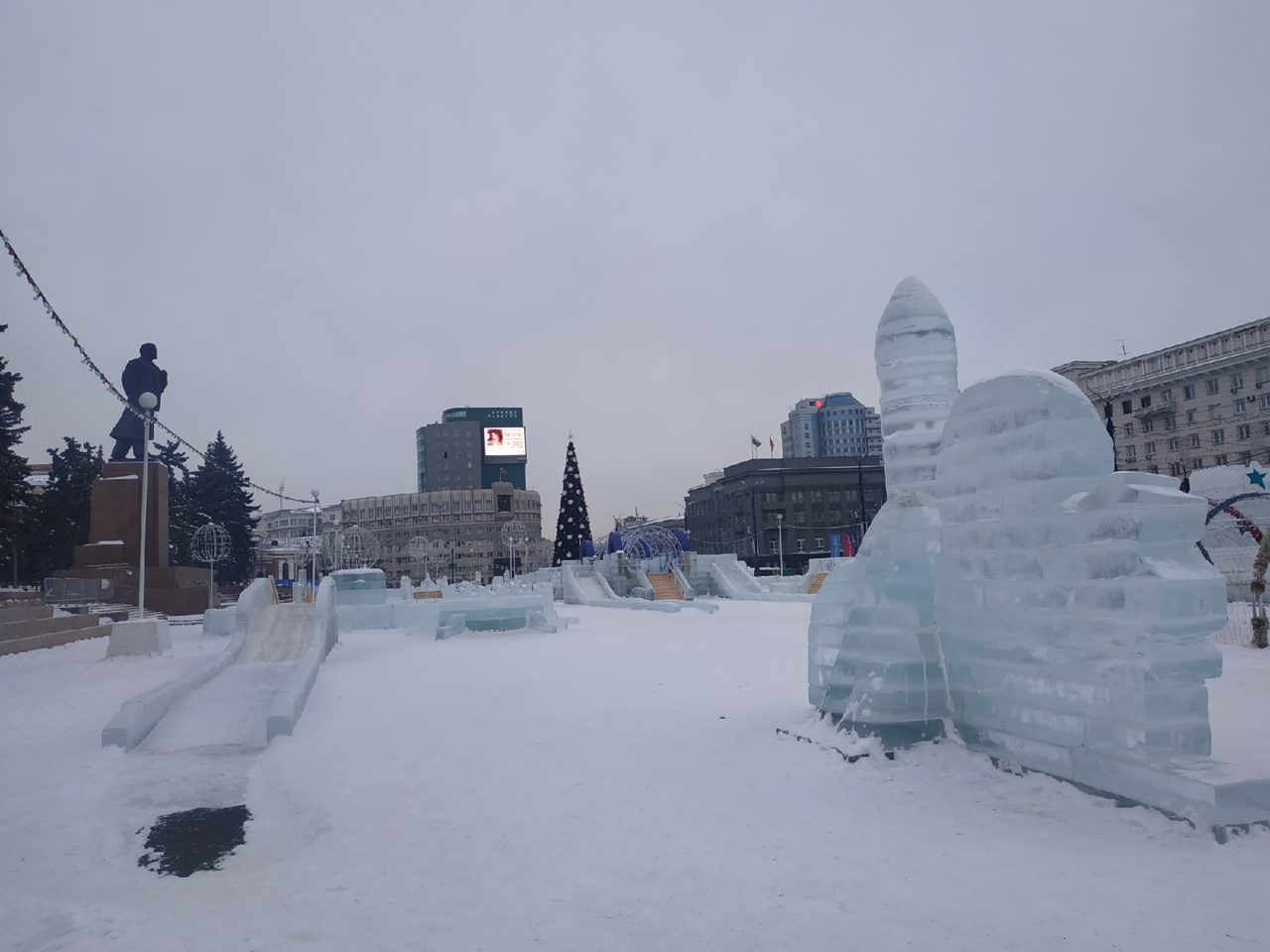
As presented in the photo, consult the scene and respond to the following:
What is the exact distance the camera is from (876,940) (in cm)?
421

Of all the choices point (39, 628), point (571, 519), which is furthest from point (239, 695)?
point (571, 519)

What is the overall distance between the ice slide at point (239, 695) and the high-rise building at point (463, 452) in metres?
124

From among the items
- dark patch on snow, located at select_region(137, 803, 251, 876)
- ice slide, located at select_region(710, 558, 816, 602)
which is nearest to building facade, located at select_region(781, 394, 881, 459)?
ice slide, located at select_region(710, 558, 816, 602)

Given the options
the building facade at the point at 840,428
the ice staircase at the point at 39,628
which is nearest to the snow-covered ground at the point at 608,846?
the ice staircase at the point at 39,628

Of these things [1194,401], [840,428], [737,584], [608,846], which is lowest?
[608,846]

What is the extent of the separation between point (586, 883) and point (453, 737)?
4.84 m

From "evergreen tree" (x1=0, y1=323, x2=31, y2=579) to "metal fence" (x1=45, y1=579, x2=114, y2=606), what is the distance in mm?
3137

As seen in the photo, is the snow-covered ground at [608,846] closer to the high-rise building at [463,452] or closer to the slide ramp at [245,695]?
the slide ramp at [245,695]

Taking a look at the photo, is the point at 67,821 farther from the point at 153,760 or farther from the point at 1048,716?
the point at 1048,716

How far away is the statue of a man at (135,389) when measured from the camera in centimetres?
2897

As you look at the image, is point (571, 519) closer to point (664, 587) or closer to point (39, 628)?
point (664, 587)

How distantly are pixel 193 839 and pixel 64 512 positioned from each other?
48.9 metres

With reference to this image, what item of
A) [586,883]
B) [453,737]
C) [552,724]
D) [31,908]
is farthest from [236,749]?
[586,883]

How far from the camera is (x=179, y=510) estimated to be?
2179 inches
